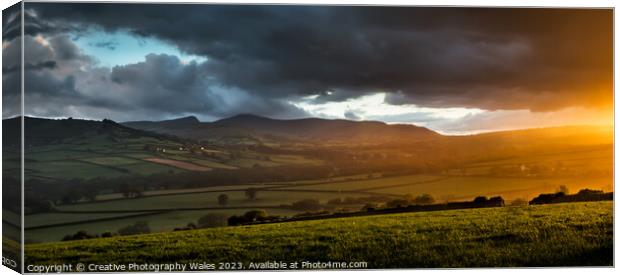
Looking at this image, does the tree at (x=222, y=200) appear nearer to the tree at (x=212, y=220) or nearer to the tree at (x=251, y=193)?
the tree at (x=212, y=220)

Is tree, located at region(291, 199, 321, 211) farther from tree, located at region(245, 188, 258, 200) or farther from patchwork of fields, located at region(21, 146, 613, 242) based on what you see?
tree, located at region(245, 188, 258, 200)

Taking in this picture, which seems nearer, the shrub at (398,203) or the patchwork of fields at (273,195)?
the patchwork of fields at (273,195)

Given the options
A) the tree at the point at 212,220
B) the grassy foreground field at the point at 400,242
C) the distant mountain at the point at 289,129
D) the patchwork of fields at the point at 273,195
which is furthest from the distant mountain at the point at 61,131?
the grassy foreground field at the point at 400,242

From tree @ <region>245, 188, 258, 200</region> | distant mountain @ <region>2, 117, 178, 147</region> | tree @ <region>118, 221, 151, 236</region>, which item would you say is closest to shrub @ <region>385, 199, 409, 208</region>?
tree @ <region>245, 188, 258, 200</region>

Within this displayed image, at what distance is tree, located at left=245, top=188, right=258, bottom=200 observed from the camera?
13.7 metres

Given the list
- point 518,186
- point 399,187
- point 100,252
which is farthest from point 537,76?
point 100,252

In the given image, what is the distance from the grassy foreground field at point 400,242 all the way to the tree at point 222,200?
0.41 m

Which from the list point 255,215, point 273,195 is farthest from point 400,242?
point 255,215

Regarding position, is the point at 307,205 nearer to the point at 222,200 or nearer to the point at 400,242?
the point at 222,200

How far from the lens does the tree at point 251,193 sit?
539 inches

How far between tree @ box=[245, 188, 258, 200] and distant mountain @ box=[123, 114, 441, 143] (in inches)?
33.5

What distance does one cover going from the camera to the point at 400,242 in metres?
13.7

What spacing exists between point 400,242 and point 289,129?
2.53 meters

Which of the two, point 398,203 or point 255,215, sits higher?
point 398,203
